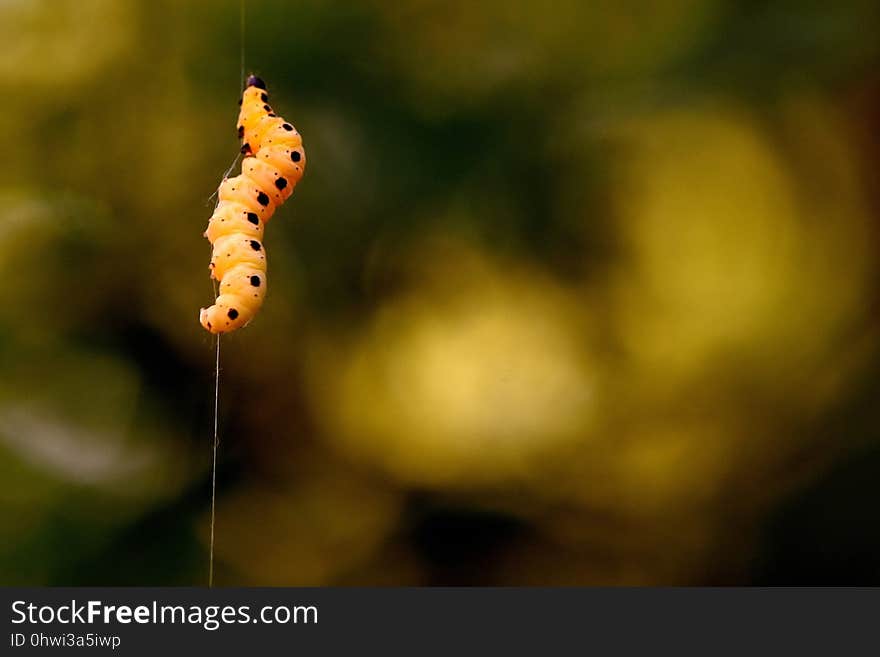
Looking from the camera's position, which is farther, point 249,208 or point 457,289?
point 457,289

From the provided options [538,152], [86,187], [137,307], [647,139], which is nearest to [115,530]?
[137,307]

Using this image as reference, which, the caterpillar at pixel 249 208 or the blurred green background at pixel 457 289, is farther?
the blurred green background at pixel 457 289

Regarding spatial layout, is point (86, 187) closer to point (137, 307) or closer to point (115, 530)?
point (137, 307)

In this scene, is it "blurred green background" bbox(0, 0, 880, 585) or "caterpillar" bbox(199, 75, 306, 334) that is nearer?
"caterpillar" bbox(199, 75, 306, 334)
